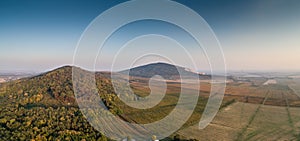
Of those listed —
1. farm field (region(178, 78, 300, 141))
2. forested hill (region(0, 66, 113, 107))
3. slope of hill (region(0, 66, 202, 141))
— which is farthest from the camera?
forested hill (region(0, 66, 113, 107))

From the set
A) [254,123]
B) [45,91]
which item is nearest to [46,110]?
[45,91]

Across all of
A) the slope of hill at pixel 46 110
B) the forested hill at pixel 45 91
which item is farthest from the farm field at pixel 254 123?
the forested hill at pixel 45 91

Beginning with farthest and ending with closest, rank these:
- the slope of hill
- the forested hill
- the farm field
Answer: the forested hill < the farm field < the slope of hill

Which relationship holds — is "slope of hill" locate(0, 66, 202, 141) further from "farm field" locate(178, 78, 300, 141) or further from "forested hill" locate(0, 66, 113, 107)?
"farm field" locate(178, 78, 300, 141)

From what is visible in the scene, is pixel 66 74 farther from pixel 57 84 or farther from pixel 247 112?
pixel 247 112

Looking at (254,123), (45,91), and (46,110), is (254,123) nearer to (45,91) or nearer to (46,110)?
(46,110)

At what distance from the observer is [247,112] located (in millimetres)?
26203

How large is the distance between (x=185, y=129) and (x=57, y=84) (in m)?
16.8

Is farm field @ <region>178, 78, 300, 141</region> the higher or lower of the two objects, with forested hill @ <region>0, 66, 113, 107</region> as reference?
lower

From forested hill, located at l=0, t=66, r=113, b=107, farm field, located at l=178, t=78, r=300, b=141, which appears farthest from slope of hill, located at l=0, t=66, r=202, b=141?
farm field, located at l=178, t=78, r=300, b=141

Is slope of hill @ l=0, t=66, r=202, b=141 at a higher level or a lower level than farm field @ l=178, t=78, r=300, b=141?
higher

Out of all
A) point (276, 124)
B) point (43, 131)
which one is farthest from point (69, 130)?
point (276, 124)

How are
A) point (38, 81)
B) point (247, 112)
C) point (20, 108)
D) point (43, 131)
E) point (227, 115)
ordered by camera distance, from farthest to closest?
point (38, 81) → point (247, 112) → point (227, 115) → point (20, 108) → point (43, 131)

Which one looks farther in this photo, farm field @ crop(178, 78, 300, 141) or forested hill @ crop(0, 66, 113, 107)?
forested hill @ crop(0, 66, 113, 107)
